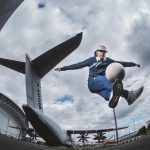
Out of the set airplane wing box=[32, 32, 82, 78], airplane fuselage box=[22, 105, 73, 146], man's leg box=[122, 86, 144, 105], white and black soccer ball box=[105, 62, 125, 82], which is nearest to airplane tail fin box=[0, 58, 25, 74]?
airplane wing box=[32, 32, 82, 78]

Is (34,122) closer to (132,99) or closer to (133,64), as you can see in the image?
(132,99)

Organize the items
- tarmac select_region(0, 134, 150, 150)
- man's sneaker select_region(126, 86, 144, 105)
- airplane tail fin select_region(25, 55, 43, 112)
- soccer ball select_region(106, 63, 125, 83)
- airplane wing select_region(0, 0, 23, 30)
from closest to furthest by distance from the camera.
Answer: airplane wing select_region(0, 0, 23, 30), tarmac select_region(0, 134, 150, 150), soccer ball select_region(106, 63, 125, 83), man's sneaker select_region(126, 86, 144, 105), airplane tail fin select_region(25, 55, 43, 112)

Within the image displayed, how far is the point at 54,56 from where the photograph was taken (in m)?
5.59

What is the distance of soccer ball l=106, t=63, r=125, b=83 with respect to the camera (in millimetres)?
4352

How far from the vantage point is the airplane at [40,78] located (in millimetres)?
4660

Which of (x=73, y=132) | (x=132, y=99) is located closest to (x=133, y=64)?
(x=132, y=99)

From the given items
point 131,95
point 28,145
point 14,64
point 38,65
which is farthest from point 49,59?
point 28,145

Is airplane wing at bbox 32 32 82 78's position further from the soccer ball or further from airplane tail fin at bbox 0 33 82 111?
the soccer ball

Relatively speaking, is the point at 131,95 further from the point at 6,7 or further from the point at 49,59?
the point at 6,7

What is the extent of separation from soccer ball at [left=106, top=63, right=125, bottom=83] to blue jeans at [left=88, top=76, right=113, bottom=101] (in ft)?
0.44

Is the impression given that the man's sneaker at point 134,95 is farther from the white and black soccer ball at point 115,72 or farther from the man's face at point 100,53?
the man's face at point 100,53

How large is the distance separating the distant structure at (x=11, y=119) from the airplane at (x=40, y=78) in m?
0.17

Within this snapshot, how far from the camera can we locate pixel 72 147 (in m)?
4.48

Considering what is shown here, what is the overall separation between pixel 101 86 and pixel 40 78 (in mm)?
1798
